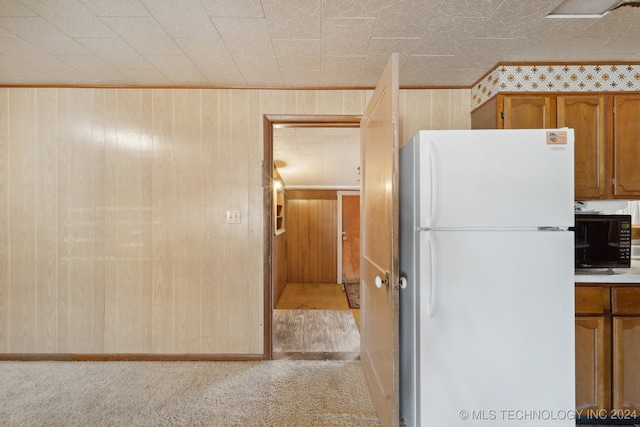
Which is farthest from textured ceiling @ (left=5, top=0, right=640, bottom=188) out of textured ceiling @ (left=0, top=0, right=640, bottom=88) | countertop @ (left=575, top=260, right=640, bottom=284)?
countertop @ (left=575, top=260, right=640, bottom=284)

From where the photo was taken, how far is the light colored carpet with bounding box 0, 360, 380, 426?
6.59 feet

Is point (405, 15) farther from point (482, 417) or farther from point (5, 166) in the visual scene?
point (5, 166)

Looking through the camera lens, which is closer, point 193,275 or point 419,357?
point 419,357

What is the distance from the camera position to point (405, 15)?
173 centimetres

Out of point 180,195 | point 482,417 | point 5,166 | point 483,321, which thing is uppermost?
point 5,166

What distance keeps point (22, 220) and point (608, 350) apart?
13.8ft

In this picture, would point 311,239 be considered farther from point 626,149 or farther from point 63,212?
point 626,149

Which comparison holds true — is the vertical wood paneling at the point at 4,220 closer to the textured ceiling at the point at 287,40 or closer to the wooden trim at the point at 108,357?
the wooden trim at the point at 108,357

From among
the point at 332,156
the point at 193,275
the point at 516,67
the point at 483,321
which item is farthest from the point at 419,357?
the point at 332,156

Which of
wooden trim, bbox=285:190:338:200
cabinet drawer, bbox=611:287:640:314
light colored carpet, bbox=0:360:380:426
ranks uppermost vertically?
wooden trim, bbox=285:190:338:200

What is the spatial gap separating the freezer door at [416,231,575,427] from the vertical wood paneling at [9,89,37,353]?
304 cm

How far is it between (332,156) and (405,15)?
290 cm

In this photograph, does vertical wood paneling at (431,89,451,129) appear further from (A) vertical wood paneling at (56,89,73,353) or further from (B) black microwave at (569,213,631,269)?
(A) vertical wood paneling at (56,89,73,353)

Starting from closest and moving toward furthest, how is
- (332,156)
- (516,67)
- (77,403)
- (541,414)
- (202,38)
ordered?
(541,414) < (202,38) < (77,403) < (516,67) < (332,156)
